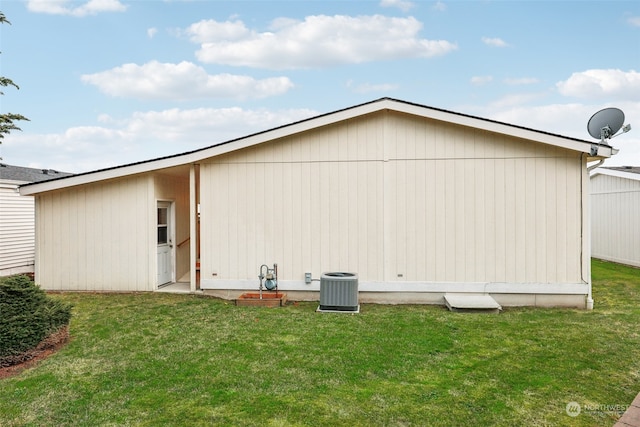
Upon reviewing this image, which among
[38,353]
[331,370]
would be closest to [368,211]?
[331,370]

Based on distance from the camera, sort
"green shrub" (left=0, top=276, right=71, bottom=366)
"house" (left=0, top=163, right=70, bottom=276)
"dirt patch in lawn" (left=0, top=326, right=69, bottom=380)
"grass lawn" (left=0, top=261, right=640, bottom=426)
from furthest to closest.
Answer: "house" (left=0, top=163, right=70, bottom=276) < "green shrub" (left=0, top=276, right=71, bottom=366) < "dirt patch in lawn" (left=0, top=326, right=69, bottom=380) < "grass lawn" (left=0, top=261, right=640, bottom=426)

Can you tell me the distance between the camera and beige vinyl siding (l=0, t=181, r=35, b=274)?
11344 millimetres

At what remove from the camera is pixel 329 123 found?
7504mm

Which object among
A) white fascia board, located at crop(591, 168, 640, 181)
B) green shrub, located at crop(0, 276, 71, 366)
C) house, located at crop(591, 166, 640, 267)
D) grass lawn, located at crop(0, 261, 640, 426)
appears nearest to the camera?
grass lawn, located at crop(0, 261, 640, 426)

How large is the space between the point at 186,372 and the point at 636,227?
48.5ft

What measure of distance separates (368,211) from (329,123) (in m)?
1.92

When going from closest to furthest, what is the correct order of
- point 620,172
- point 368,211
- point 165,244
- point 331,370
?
point 331,370 < point 368,211 < point 165,244 < point 620,172

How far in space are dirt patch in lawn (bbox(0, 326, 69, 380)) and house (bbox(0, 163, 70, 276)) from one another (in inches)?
328

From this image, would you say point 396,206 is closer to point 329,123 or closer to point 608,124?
point 329,123

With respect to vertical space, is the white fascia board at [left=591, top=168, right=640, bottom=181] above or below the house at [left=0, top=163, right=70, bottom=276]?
above

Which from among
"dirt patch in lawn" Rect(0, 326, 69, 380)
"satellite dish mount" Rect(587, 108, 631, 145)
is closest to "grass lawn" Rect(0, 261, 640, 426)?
"dirt patch in lawn" Rect(0, 326, 69, 380)

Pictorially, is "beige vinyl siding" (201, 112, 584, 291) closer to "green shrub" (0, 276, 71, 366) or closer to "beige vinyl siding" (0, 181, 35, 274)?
"green shrub" (0, 276, 71, 366)

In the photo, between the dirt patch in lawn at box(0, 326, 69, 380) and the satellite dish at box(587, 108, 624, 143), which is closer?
the dirt patch in lawn at box(0, 326, 69, 380)

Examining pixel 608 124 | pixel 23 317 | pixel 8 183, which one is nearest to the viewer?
pixel 23 317
